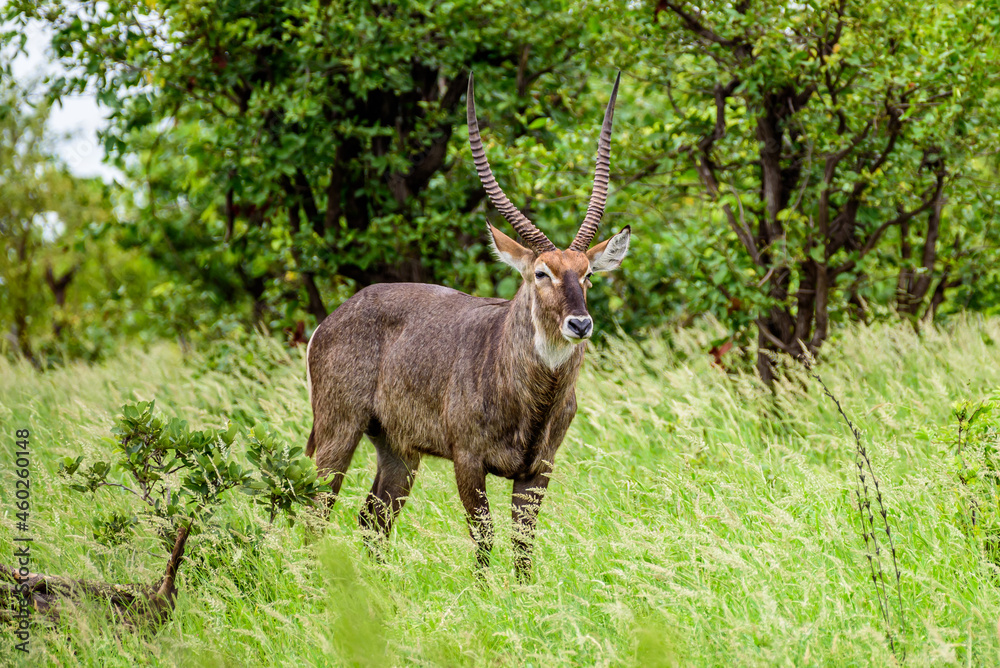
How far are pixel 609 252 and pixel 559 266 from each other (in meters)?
0.48

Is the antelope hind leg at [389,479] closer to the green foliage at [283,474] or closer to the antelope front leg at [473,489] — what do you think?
the antelope front leg at [473,489]

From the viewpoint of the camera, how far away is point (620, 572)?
349 centimetres

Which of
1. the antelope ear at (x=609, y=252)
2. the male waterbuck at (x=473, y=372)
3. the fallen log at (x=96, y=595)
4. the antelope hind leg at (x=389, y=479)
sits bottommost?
the fallen log at (x=96, y=595)

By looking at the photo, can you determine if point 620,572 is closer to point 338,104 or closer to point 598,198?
point 598,198

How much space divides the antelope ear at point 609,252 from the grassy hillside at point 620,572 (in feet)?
3.69

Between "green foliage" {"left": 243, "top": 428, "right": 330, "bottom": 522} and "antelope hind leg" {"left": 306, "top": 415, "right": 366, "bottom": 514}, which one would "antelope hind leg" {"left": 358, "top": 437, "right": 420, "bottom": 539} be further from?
"green foliage" {"left": 243, "top": 428, "right": 330, "bottom": 522}

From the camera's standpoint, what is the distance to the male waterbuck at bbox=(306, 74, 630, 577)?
14.5 ft

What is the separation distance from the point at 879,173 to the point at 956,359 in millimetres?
1459

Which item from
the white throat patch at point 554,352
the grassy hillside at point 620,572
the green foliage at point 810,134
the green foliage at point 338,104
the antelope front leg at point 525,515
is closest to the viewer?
the grassy hillside at point 620,572

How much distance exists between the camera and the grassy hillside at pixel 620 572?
10.6ft

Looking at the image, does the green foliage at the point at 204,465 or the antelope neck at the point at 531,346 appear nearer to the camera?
the green foliage at the point at 204,465

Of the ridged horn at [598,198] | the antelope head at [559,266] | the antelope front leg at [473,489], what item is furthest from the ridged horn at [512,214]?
the antelope front leg at [473,489]

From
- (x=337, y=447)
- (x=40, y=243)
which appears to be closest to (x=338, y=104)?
A: (x=337, y=447)

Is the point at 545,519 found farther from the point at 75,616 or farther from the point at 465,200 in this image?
the point at 465,200
